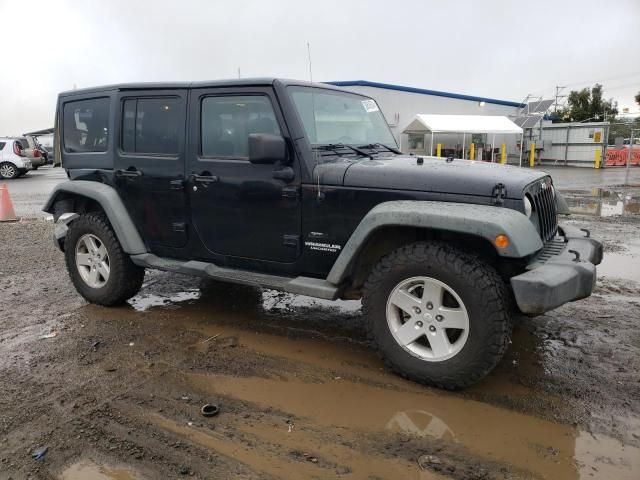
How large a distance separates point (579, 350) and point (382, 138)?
2.36 metres

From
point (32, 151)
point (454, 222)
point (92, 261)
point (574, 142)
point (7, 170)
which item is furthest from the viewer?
point (574, 142)

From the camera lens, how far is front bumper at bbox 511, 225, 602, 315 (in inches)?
113

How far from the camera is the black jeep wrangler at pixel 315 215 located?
3.10 metres

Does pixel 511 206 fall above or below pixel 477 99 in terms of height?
below

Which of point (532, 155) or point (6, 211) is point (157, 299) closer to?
point (6, 211)

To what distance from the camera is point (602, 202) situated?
1217cm

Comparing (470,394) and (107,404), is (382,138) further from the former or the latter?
(107,404)

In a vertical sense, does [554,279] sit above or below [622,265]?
above

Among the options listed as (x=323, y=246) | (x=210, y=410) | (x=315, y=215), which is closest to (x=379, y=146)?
(x=315, y=215)

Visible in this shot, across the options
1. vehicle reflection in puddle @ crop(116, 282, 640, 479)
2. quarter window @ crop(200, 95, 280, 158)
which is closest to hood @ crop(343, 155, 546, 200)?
quarter window @ crop(200, 95, 280, 158)

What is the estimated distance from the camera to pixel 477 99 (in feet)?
109

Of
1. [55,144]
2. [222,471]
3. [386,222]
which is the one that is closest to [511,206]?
[386,222]

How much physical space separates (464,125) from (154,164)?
21.2 m

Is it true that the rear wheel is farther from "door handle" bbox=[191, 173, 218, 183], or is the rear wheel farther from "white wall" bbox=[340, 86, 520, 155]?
"door handle" bbox=[191, 173, 218, 183]
